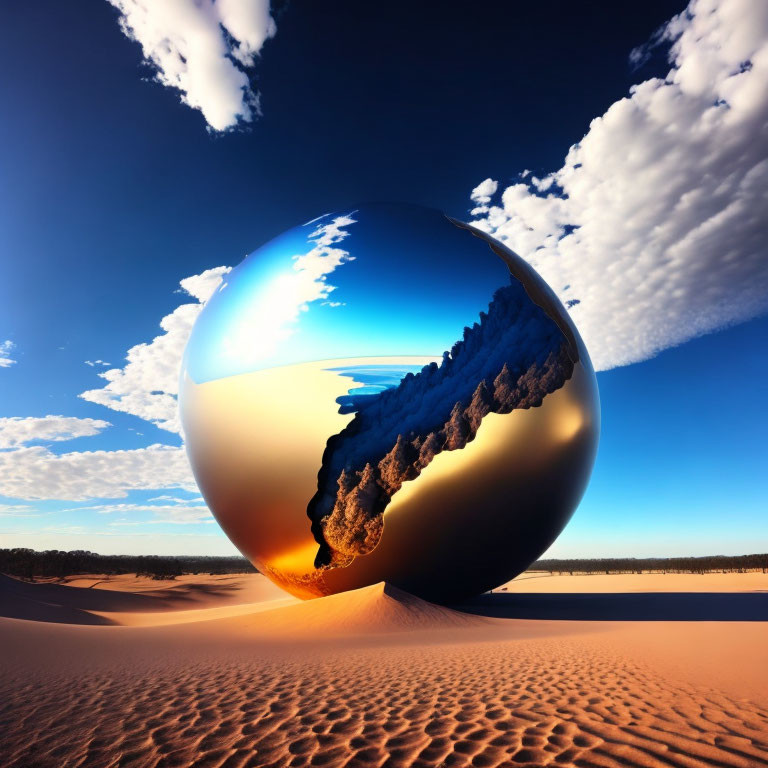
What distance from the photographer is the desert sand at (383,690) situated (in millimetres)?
3088

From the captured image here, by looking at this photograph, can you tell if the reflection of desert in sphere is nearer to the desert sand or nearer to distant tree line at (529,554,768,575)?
the desert sand

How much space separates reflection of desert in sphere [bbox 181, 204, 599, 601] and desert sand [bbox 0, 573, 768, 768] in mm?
1164

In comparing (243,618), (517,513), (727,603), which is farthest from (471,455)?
(727,603)

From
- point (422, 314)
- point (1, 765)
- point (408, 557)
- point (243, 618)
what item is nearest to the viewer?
point (1, 765)

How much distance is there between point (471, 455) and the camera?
23.0 ft

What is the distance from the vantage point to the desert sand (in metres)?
3.09

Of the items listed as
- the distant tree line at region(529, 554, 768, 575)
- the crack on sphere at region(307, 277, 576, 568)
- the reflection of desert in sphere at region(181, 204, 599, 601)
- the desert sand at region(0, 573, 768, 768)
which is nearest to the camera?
the desert sand at region(0, 573, 768, 768)

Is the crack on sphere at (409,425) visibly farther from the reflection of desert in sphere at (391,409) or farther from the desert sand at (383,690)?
the desert sand at (383,690)

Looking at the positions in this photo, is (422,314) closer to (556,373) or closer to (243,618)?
(556,373)

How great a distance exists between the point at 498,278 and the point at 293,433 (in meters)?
3.92

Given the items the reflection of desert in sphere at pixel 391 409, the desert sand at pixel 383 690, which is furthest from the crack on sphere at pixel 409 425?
the desert sand at pixel 383 690

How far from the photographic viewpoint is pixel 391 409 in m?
6.64

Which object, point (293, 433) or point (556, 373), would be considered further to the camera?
point (556, 373)

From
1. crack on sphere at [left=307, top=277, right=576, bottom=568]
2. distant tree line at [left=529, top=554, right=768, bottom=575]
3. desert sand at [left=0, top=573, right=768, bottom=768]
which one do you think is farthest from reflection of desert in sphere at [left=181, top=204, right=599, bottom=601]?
distant tree line at [left=529, top=554, right=768, bottom=575]
